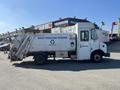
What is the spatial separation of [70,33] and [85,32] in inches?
47.6

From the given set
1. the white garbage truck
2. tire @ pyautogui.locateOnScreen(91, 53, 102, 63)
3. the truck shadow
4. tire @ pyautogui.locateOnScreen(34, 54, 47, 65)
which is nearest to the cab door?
the white garbage truck

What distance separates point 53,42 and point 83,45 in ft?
7.80

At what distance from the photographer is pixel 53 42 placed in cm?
1934

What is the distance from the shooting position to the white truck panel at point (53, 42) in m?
19.2

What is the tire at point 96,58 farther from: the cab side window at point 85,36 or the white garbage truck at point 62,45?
the cab side window at point 85,36

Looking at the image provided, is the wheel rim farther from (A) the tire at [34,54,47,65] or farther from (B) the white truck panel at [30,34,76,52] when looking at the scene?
A: (A) the tire at [34,54,47,65]

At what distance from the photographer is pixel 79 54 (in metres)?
19.2

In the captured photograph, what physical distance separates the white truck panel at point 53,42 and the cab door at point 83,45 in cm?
48

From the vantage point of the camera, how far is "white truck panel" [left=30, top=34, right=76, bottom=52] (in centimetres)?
1917

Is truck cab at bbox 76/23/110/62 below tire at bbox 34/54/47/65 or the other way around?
the other way around

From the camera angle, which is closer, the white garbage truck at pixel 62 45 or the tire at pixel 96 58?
the white garbage truck at pixel 62 45

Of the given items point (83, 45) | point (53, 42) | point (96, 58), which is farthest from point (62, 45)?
point (96, 58)

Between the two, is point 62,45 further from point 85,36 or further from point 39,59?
point 39,59

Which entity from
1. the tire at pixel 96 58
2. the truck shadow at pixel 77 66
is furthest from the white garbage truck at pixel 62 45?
the truck shadow at pixel 77 66
